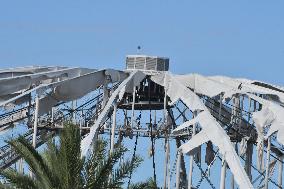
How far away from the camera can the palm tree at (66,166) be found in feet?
116

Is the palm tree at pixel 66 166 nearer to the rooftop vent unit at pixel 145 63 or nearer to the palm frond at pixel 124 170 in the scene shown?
the palm frond at pixel 124 170

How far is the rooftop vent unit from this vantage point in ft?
188

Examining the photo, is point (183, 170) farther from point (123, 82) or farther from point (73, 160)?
point (73, 160)

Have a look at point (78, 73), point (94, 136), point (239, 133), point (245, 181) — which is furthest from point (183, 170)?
point (245, 181)

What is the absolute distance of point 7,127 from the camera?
61.0 metres

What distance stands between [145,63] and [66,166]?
2223cm

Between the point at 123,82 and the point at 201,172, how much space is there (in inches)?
218

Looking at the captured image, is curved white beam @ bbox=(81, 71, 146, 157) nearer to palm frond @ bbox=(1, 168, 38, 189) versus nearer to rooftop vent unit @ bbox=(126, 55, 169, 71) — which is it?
rooftop vent unit @ bbox=(126, 55, 169, 71)

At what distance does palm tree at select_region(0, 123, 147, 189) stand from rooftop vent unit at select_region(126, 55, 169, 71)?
64.8 feet

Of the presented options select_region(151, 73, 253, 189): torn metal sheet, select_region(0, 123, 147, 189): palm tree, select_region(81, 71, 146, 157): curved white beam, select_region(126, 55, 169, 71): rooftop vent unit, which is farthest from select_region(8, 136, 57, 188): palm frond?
select_region(126, 55, 169, 71): rooftop vent unit

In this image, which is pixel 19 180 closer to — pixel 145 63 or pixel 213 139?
pixel 213 139

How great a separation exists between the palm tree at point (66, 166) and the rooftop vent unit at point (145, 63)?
19761 millimetres

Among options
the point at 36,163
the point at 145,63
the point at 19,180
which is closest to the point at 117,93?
the point at 145,63

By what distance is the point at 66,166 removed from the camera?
35594 mm
